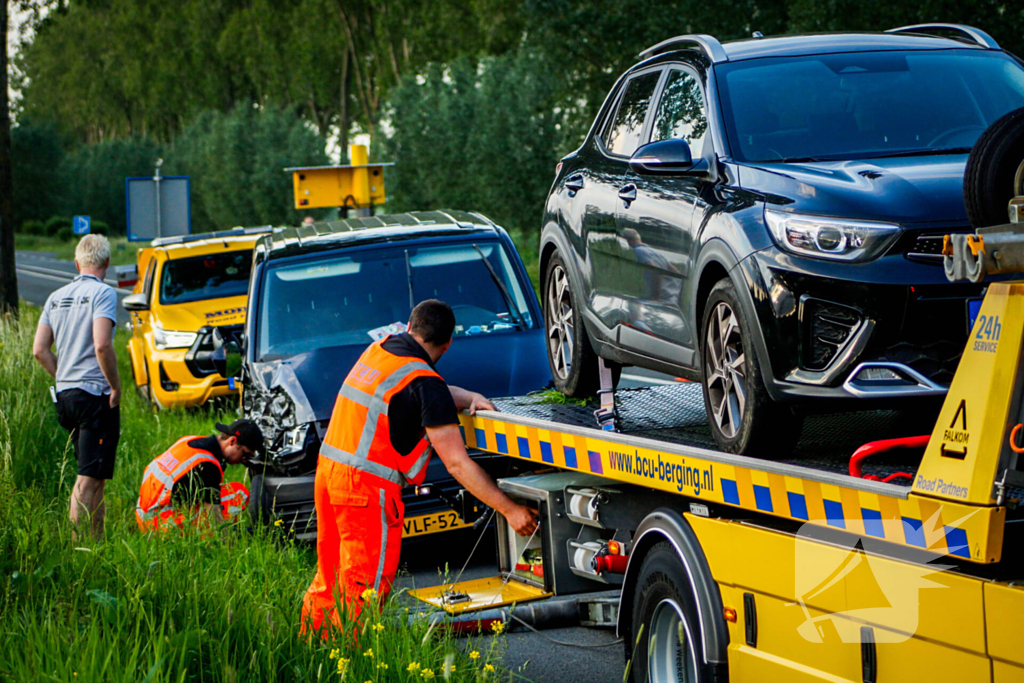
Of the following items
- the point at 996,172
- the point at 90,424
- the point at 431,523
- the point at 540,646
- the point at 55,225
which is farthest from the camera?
the point at 55,225

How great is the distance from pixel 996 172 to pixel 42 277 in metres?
44.5

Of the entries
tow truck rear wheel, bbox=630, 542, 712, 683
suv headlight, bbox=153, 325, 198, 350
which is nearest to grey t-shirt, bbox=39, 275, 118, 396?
tow truck rear wheel, bbox=630, 542, 712, 683

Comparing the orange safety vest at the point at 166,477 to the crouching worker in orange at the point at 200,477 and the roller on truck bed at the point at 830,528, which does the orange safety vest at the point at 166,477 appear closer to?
the crouching worker in orange at the point at 200,477

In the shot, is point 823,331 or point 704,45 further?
point 704,45

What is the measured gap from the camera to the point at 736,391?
14.8 feet

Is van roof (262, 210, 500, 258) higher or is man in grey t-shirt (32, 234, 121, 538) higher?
van roof (262, 210, 500, 258)

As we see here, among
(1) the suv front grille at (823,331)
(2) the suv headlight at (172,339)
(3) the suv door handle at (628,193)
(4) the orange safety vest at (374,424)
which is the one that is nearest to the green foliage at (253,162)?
(2) the suv headlight at (172,339)

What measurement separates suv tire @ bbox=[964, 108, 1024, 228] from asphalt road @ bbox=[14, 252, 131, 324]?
2640 cm

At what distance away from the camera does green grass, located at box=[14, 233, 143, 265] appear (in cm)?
5591

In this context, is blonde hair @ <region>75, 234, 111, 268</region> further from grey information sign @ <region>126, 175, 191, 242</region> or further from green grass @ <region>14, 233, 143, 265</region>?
green grass @ <region>14, 233, 143, 265</region>

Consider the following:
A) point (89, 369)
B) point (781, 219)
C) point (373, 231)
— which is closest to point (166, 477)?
point (89, 369)

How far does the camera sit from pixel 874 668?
140 inches

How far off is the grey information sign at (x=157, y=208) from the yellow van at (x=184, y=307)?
4.77 metres

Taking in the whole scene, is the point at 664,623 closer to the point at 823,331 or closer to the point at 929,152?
the point at 823,331
